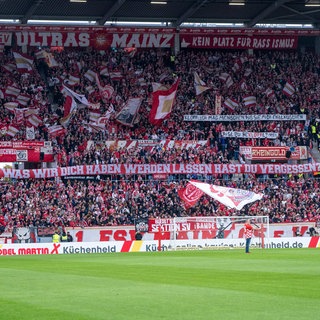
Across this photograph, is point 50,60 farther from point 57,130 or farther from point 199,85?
point 199,85

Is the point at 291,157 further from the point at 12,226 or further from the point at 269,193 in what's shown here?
the point at 12,226

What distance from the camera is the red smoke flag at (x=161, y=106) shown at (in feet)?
225

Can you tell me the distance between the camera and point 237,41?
240ft

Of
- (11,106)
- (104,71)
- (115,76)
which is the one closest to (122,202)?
(11,106)

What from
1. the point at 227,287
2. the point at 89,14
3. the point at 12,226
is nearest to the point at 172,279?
the point at 227,287

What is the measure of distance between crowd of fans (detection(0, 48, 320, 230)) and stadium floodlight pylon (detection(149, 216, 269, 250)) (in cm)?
644

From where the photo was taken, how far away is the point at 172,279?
23641 millimetres

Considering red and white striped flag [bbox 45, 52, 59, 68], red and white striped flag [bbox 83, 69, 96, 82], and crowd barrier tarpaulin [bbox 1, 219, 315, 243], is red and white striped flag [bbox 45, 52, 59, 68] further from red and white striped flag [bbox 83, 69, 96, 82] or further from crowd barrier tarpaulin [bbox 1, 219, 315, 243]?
crowd barrier tarpaulin [bbox 1, 219, 315, 243]

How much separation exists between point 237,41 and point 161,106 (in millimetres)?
9812

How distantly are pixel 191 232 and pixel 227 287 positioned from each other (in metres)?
32.9

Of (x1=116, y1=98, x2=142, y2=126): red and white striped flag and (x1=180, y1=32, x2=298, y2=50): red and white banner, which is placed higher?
(x1=180, y1=32, x2=298, y2=50): red and white banner

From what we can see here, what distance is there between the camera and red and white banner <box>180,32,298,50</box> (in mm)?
72312

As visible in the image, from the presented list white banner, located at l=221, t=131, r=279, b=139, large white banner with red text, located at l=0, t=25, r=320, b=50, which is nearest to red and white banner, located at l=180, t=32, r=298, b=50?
large white banner with red text, located at l=0, t=25, r=320, b=50

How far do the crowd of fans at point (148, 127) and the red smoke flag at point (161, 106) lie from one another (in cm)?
57
